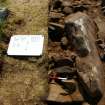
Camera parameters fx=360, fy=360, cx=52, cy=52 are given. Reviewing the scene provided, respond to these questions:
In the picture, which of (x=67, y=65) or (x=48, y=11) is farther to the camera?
(x=48, y=11)

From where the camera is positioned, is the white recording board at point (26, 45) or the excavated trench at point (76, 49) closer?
the excavated trench at point (76, 49)

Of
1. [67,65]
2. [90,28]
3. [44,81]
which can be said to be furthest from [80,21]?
[44,81]

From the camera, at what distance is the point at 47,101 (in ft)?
17.8

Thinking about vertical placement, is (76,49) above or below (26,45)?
above

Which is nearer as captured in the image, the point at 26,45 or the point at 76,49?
the point at 76,49

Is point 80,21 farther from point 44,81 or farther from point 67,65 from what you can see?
point 44,81

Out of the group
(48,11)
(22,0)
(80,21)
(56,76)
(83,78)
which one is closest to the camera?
(83,78)

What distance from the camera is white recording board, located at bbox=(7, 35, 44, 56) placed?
21.1 ft

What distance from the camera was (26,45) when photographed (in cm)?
661

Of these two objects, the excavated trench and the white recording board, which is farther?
the white recording board

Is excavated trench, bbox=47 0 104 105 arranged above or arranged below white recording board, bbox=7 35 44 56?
above

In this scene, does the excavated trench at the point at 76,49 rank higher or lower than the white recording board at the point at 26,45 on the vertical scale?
higher

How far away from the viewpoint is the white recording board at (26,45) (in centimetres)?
642

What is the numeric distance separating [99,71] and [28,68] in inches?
51.5
